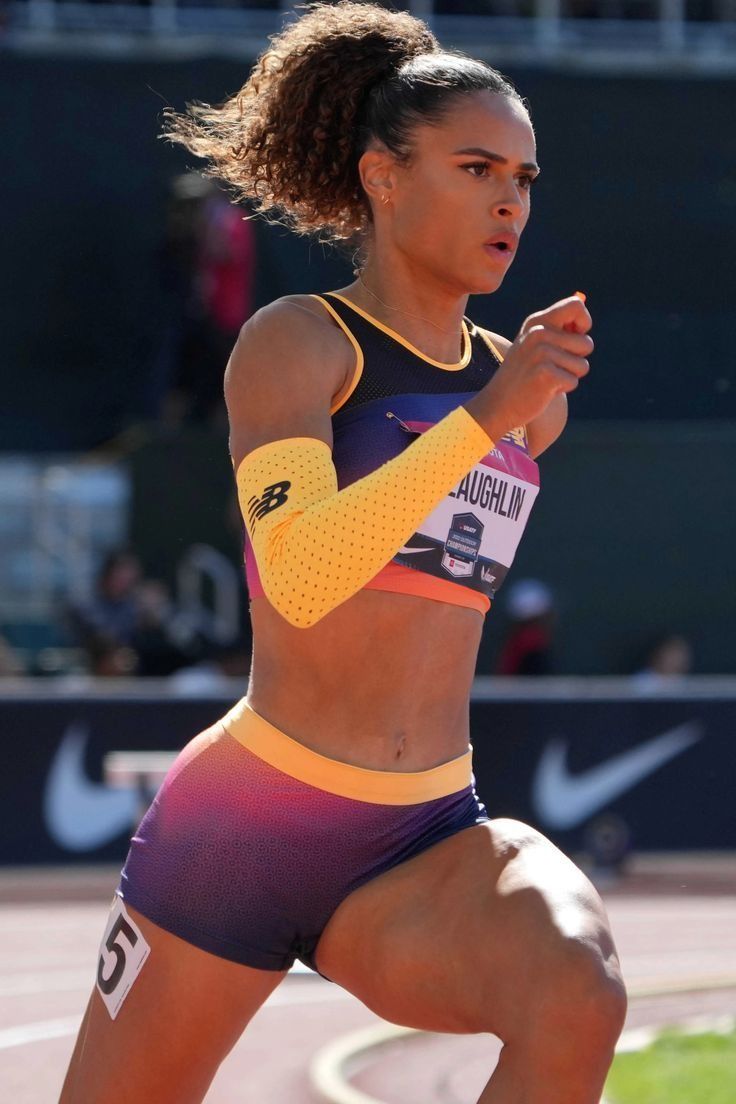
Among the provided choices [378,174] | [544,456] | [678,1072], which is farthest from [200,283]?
[378,174]

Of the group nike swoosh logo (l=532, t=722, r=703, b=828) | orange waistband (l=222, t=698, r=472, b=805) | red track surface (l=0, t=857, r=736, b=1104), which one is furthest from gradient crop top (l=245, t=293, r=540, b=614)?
nike swoosh logo (l=532, t=722, r=703, b=828)

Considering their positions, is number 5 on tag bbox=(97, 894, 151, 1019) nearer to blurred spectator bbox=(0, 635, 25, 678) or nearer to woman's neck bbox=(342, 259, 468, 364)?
woman's neck bbox=(342, 259, 468, 364)

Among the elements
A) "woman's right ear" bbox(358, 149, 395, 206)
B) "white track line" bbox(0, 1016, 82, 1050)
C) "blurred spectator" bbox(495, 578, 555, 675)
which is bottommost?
"blurred spectator" bbox(495, 578, 555, 675)

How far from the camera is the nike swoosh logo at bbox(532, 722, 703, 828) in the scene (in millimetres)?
11234

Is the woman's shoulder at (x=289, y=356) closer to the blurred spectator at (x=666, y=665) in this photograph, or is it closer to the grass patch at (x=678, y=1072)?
the grass patch at (x=678, y=1072)

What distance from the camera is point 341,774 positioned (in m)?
3.21

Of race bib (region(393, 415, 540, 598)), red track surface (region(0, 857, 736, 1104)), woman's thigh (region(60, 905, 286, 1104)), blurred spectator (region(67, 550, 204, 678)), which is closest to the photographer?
woman's thigh (region(60, 905, 286, 1104))

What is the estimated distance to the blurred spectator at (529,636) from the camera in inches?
449

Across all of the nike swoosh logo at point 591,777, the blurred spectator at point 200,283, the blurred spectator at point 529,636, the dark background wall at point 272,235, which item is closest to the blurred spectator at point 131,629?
the dark background wall at point 272,235

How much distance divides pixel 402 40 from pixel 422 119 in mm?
300

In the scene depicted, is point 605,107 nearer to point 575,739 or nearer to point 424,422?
point 575,739

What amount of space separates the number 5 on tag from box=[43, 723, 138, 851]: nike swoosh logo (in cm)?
796

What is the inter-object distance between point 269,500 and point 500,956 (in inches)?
30.9

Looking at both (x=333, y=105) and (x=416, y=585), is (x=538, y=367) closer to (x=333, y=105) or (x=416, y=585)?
(x=416, y=585)
